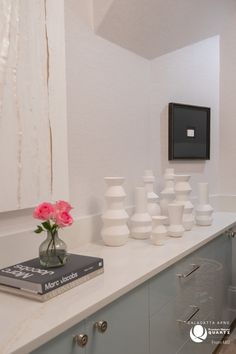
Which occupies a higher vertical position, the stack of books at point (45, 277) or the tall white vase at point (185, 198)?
the tall white vase at point (185, 198)

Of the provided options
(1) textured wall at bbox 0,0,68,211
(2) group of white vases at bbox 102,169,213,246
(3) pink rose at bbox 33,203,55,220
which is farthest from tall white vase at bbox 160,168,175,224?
(3) pink rose at bbox 33,203,55,220

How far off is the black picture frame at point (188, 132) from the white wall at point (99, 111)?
26cm

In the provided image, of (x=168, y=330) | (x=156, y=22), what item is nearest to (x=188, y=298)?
(x=168, y=330)

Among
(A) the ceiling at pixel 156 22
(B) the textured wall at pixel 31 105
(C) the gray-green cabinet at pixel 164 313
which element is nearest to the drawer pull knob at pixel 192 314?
(C) the gray-green cabinet at pixel 164 313

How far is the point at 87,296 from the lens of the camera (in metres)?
0.99

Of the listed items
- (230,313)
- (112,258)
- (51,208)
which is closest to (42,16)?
(51,208)

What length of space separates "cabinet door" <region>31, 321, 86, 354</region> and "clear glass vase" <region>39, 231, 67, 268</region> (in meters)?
0.25

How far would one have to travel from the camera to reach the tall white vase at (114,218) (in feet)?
5.10

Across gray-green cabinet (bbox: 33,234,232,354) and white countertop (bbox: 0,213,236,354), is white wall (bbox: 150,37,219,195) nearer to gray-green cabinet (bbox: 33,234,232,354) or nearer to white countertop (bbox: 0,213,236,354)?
gray-green cabinet (bbox: 33,234,232,354)

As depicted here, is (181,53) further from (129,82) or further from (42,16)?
(42,16)

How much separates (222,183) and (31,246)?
1758 mm

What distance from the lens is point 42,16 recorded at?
1.31m

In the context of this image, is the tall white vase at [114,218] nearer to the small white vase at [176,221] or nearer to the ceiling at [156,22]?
the small white vase at [176,221]

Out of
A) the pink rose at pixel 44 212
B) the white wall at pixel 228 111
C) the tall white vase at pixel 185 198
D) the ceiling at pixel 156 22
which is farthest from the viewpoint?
the white wall at pixel 228 111
